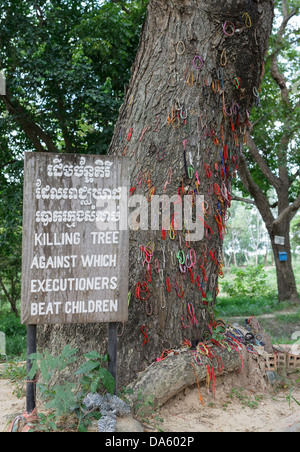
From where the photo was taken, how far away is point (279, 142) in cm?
1323

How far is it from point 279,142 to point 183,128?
10.0m

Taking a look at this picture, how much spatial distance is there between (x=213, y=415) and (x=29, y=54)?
7456 millimetres

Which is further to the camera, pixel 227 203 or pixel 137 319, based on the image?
pixel 227 203

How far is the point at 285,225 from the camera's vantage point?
12.9 meters

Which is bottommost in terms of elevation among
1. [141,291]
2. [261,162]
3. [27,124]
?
[141,291]

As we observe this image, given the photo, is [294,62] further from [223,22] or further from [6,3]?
[223,22]

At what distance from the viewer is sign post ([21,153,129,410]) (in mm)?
3020

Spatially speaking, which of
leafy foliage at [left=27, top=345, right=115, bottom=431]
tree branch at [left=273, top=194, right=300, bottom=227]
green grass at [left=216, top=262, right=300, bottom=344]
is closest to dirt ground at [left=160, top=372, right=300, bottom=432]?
leafy foliage at [left=27, top=345, right=115, bottom=431]

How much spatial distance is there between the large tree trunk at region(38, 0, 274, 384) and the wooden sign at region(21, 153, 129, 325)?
67 cm

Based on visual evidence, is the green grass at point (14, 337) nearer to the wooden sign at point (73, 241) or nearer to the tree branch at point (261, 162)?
the wooden sign at point (73, 241)

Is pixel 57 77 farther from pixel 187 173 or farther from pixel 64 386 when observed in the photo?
pixel 64 386

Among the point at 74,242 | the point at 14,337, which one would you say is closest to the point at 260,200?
the point at 14,337

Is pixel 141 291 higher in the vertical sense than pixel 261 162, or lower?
lower

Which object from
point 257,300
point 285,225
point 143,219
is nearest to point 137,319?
point 143,219
